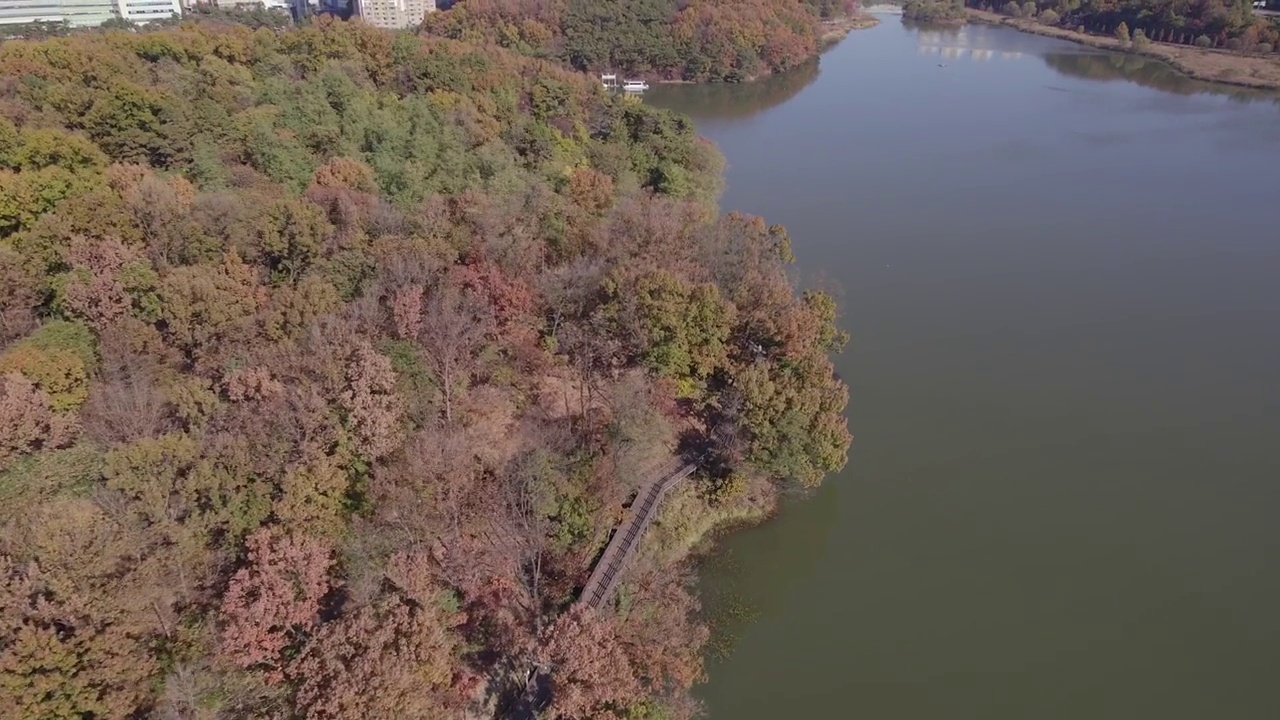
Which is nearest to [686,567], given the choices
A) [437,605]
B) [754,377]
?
[754,377]

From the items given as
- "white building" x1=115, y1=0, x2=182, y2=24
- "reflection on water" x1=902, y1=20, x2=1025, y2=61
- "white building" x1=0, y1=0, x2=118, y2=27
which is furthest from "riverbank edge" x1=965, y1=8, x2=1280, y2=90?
"white building" x1=0, y1=0, x2=118, y2=27

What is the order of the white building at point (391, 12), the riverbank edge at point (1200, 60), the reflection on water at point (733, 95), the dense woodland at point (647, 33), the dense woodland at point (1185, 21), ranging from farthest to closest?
the white building at point (391, 12) < the dense woodland at point (1185, 21) < the dense woodland at point (647, 33) < the riverbank edge at point (1200, 60) < the reflection on water at point (733, 95)

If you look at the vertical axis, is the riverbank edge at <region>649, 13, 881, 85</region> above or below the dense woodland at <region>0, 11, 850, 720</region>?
above

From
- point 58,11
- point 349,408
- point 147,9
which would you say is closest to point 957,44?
point 349,408

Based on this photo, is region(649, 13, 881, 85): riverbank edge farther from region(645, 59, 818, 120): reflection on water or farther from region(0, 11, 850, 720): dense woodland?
region(0, 11, 850, 720): dense woodland

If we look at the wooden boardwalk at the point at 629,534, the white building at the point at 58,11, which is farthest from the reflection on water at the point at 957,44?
the white building at the point at 58,11

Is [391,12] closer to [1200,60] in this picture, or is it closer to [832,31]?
[832,31]

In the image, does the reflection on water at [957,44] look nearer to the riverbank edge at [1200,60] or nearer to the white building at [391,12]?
the riverbank edge at [1200,60]
